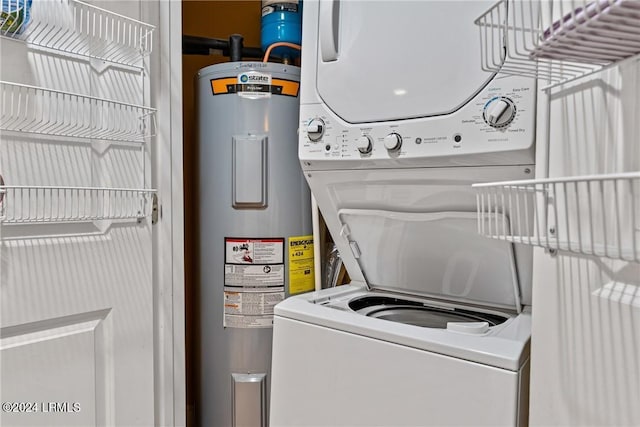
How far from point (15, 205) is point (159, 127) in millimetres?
510

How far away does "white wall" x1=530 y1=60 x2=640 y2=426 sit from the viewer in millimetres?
704

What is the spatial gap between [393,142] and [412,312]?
556 mm

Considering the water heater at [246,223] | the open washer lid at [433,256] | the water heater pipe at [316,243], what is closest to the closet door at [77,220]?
the water heater at [246,223]

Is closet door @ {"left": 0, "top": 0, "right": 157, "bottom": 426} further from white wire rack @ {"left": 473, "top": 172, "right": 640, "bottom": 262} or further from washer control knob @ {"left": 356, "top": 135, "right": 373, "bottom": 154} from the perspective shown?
white wire rack @ {"left": 473, "top": 172, "right": 640, "bottom": 262}

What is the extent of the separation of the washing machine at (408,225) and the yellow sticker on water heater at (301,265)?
291 mm

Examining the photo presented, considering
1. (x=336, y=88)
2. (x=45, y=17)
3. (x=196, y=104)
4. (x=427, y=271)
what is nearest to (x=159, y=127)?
(x=196, y=104)

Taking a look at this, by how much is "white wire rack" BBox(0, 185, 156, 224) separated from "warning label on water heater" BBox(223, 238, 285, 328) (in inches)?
14.0

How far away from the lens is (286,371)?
4.26 feet

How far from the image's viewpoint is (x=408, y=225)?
1.36 metres

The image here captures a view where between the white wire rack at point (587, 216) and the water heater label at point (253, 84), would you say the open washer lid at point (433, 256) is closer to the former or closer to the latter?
the white wire rack at point (587, 216)

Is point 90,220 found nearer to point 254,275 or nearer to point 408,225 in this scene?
point 254,275

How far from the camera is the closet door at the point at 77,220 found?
1266 millimetres

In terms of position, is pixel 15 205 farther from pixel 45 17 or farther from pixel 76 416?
pixel 76 416

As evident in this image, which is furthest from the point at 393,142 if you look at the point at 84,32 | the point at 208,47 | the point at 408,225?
the point at 208,47
